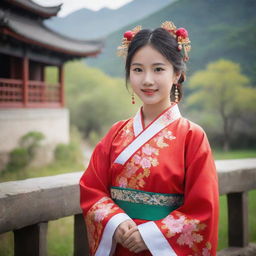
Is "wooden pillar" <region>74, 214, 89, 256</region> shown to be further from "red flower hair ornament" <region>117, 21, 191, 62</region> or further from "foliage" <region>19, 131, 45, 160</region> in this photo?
"foliage" <region>19, 131, 45, 160</region>

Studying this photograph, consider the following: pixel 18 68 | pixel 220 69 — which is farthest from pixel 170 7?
pixel 18 68

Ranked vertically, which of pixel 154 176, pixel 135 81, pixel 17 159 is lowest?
pixel 17 159

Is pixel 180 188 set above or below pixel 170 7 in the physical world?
below

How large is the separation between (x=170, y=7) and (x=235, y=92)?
26255 millimetres

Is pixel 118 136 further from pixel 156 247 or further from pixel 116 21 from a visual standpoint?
pixel 116 21

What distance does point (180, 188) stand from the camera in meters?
1.47

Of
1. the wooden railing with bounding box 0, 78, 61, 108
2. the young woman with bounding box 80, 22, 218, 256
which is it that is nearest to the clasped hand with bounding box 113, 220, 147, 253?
the young woman with bounding box 80, 22, 218, 256

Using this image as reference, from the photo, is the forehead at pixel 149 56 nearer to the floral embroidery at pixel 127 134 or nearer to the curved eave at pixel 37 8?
the floral embroidery at pixel 127 134

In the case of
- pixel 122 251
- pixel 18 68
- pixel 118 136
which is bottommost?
pixel 122 251

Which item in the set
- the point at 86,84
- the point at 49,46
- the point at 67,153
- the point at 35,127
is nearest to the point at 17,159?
the point at 35,127

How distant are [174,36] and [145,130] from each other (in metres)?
0.43

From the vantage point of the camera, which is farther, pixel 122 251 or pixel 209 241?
pixel 122 251

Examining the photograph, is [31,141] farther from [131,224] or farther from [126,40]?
[131,224]

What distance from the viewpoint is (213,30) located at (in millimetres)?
41875
